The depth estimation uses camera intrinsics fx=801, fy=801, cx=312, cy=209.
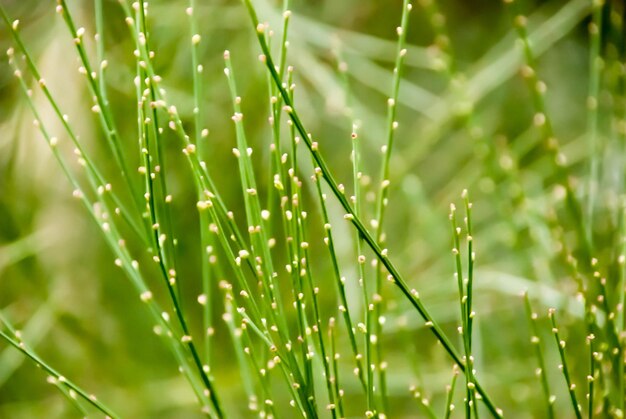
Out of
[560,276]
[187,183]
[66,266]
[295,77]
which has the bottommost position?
[66,266]

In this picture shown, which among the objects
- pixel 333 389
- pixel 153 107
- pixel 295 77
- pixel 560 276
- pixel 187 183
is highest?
pixel 295 77

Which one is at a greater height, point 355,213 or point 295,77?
point 295,77

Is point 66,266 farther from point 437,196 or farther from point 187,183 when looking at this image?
point 437,196

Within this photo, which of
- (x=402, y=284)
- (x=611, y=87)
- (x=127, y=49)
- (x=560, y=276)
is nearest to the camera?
(x=402, y=284)

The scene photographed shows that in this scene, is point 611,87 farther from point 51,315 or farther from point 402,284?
point 51,315

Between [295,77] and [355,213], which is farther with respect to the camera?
[295,77]

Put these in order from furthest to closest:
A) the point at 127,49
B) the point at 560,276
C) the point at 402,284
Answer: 1. the point at 560,276
2. the point at 127,49
3. the point at 402,284

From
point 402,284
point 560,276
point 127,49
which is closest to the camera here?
point 402,284

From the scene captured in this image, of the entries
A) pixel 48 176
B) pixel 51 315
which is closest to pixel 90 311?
pixel 51 315

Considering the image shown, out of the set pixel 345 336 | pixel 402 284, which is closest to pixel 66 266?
pixel 345 336
